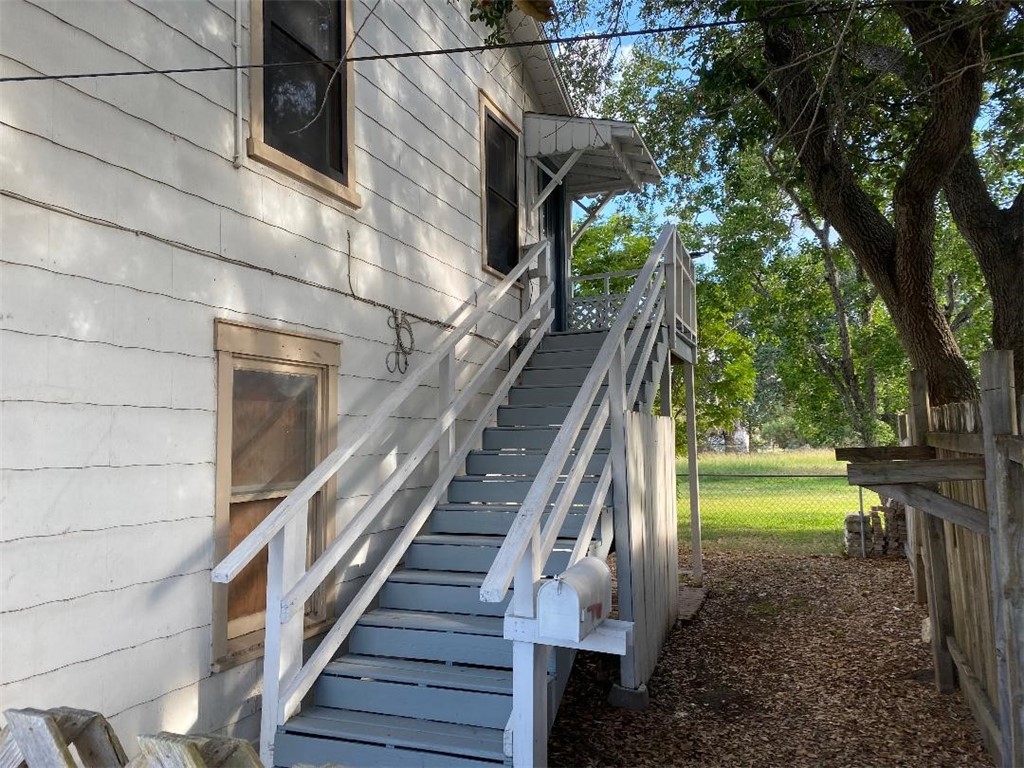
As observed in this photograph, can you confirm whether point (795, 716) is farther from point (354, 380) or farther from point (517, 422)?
point (354, 380)

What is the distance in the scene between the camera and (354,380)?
206 inches

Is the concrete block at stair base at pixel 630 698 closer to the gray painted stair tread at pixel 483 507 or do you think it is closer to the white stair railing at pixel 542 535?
the white stair railing at pixel 542 535

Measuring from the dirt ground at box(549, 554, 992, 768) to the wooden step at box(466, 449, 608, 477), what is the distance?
149cm

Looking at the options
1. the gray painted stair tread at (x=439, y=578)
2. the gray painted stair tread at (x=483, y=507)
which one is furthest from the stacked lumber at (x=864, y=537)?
the gray painted stair tread at (x=439, y=578)

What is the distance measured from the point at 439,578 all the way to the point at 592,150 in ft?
18.3

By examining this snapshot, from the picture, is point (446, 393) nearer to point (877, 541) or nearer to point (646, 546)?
point (646, 546)

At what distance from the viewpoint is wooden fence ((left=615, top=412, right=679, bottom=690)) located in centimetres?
526

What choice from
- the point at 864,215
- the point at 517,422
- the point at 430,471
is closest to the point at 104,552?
the point at 430,471

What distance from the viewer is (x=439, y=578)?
4.96m

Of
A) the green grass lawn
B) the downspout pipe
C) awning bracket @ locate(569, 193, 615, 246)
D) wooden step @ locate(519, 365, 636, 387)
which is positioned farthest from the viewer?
the green grass lawn

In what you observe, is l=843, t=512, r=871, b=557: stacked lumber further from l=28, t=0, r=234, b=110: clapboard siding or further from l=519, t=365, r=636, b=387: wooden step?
l=28, t=0, r=234, b=110: clapboard siding

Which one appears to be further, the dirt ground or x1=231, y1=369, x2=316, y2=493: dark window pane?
the dirt ground

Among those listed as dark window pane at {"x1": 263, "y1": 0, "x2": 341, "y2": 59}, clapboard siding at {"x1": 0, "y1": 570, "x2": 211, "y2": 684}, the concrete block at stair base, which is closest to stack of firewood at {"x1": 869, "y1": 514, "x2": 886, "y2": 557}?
the concrete block at stair base

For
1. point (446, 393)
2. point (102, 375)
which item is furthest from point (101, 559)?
point (446, 393)
